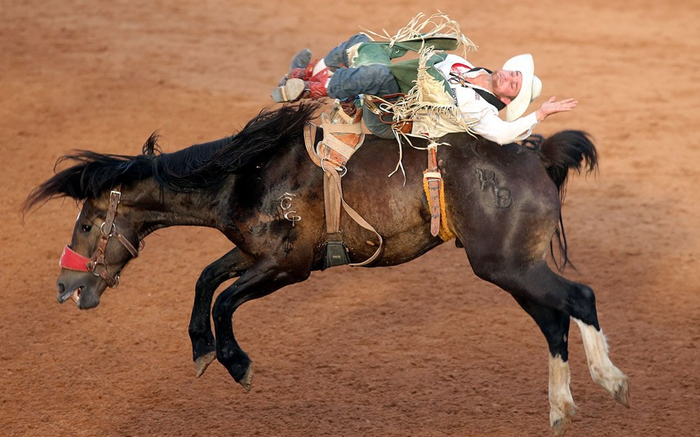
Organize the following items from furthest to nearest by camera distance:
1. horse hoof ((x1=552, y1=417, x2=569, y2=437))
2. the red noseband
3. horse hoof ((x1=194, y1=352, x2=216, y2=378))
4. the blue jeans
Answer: horse hoof ((x1=194, y1=352, x2=216, y2=378)) → the red noseband → horse hoof ((x1=552, y1=417, x2=569, y2=437)) → the blue jeans

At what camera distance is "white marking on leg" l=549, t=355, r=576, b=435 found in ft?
18.4

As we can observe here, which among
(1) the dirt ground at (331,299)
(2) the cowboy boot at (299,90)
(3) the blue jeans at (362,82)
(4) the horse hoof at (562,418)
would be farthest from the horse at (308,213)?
(1) the dirt ground at (331,299)

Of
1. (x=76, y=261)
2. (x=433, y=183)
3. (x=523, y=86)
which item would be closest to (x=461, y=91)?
(x=523, y=86)

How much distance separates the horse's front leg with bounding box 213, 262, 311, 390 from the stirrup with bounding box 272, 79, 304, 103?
1.02 meters

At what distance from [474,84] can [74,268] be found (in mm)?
2732

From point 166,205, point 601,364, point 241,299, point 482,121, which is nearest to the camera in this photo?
point 482,121

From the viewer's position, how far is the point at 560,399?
5.61 m

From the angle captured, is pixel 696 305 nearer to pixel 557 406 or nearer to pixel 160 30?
pixel 557 406

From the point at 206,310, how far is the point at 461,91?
84.7 inches

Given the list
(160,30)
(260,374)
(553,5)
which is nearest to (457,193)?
(260,374)

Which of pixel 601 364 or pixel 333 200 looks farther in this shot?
pixel 333 200

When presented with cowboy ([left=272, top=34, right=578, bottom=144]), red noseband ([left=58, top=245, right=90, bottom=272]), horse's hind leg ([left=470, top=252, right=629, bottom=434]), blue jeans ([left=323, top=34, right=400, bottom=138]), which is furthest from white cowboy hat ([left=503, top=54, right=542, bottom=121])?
red noseband ([left=58, top=245, right=90, bottom=272])

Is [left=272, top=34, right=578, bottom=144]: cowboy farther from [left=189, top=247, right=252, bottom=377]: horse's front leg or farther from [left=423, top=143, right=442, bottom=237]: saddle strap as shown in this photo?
[left=189, top=247, right=252, bottom=377]: horse's front leg

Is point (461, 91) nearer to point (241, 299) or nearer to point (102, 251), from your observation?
point (241, 299)
